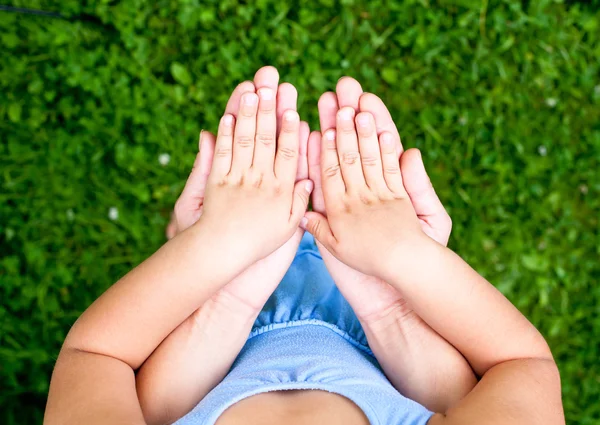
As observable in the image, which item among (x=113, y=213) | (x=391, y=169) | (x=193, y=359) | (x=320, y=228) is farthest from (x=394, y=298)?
(x=113, y=213)

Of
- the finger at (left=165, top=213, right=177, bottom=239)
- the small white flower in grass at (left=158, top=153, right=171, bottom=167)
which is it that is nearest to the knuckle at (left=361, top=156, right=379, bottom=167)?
the finger at (left=165, top=213, right=177, bottom=239)

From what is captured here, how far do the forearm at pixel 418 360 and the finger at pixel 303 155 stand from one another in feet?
1.82

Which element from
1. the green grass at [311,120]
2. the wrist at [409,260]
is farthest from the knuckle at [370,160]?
the green grass at [311,120]

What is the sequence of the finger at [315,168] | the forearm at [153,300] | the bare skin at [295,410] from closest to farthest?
the bare skin at [295,410] < the forearm at [153,300] < the finger at [315,168]

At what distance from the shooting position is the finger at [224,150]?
1.91 meters

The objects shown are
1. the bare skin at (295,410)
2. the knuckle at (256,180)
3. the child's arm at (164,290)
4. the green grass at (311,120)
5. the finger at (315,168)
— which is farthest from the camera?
the green grass at (311,120)

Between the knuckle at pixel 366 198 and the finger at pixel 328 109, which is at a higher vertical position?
the finger at pixel 328 109

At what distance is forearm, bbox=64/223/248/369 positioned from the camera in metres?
1.64

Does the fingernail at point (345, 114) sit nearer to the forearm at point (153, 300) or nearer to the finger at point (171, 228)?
the forearm at point (153, 300)

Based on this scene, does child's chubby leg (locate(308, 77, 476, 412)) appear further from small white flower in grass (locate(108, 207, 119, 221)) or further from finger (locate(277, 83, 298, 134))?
small white flower in grass (locate(108, 207, 119, 221))

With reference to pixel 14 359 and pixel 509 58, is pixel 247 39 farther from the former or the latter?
pixel 14 359

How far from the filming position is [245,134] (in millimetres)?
1925

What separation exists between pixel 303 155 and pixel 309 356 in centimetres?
73

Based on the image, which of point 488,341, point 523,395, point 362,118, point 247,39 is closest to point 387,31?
point 247,39
